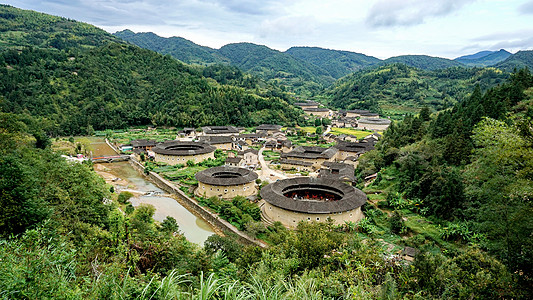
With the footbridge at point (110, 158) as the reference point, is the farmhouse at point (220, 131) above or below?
above

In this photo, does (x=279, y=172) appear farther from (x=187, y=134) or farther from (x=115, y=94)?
(x=115, y=94)

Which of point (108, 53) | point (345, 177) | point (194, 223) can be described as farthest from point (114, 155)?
point (108, 53)

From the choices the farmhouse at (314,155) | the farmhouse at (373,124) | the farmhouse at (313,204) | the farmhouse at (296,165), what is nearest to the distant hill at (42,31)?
the farmhouse at (314,155)

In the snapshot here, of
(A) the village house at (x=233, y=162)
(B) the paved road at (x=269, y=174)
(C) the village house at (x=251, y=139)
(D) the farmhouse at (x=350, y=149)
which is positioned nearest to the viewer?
(B) the paved road at (x=269, y=174)

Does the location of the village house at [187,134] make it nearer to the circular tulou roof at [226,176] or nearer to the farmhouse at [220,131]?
the farmhouse at [220,131]

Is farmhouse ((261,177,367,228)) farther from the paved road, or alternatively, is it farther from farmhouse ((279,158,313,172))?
farmhouse ((279,158,313,172))

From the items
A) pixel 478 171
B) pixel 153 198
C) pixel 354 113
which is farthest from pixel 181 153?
pixel 354 113
